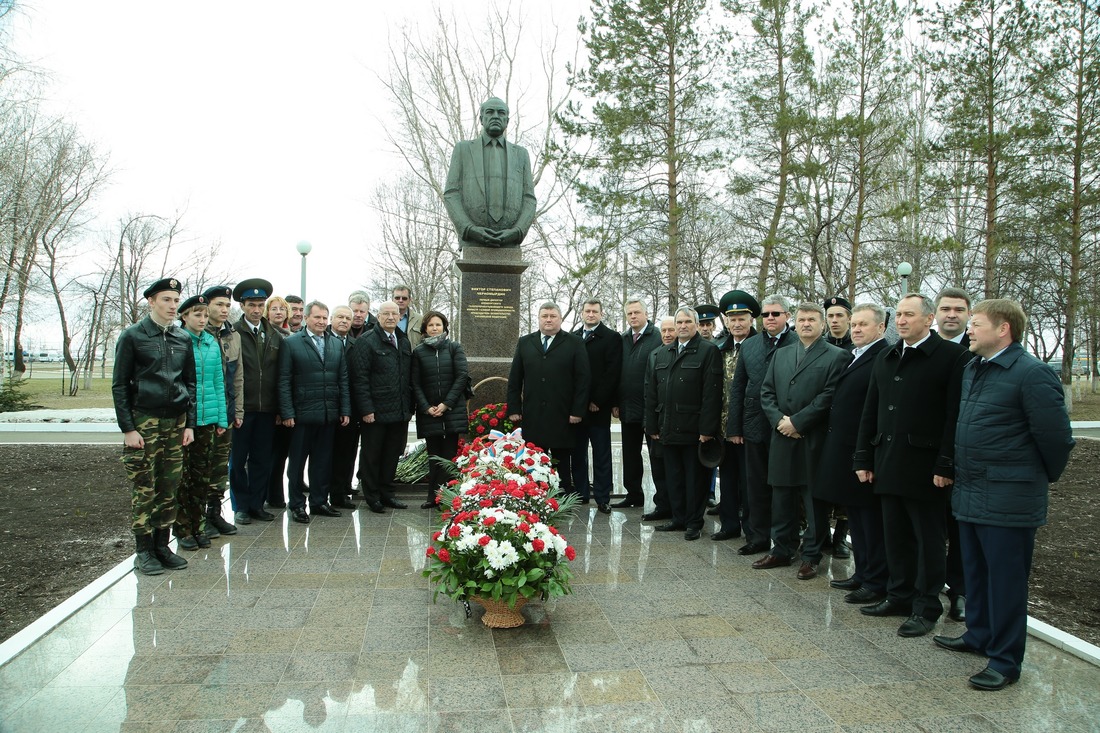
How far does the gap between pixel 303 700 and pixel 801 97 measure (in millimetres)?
21026

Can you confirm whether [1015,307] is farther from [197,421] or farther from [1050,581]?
[197,421]

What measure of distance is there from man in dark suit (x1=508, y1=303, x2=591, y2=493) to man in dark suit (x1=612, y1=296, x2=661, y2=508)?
47 cm

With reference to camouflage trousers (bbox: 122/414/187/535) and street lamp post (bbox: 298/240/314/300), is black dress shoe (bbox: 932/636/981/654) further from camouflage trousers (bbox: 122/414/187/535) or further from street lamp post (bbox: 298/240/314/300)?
street lamp post (bbox: 298/240/314/300)

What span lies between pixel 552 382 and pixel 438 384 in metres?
1.13

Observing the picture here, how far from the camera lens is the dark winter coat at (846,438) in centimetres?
485

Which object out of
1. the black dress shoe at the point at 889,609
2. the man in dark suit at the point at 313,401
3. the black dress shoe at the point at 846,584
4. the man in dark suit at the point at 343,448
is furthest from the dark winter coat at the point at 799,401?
the man in dark suit at the point at 343,448

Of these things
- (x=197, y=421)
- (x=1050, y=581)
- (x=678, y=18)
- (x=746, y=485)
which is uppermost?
(x=678, y=18)

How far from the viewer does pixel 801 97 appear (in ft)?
67.4

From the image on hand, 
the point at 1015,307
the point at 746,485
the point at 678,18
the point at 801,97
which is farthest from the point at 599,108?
the point at 1015,307

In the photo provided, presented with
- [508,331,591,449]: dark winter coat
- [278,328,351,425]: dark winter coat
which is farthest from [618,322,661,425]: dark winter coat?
[278,328,351,425]: dark winter coat

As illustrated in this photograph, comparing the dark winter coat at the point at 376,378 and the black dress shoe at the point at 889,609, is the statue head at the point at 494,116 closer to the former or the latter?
the dark winter coat at the point at 376,378

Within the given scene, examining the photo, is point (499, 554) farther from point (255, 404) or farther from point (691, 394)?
point (255, 404)

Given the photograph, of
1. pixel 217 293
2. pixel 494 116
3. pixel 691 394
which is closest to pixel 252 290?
pixel 217 293

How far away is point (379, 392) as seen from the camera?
7234 millimetres
